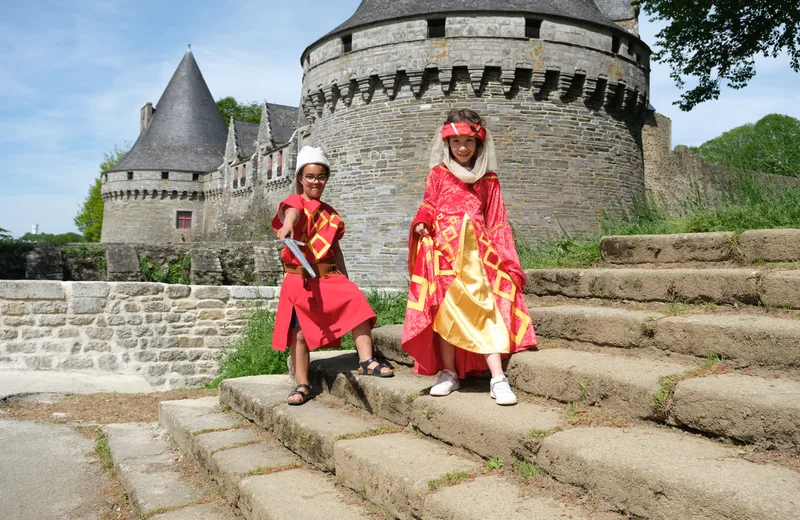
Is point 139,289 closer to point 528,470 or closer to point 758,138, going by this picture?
point 528,470

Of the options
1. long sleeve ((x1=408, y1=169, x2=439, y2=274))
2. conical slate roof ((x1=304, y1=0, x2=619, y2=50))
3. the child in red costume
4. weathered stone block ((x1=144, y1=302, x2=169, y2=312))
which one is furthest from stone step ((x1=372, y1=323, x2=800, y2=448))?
conical slate roof ((x1=304, y1=0, x2=619, y2=50))

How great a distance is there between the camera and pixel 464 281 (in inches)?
133

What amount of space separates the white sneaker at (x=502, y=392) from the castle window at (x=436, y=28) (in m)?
14.3

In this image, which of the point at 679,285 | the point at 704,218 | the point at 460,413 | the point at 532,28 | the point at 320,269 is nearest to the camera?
the point at 460,413

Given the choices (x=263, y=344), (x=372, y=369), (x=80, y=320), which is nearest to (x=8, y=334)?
(x=80, y=320)

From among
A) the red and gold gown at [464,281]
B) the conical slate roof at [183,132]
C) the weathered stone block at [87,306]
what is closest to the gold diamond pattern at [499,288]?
the red and gold gown at [464,281]

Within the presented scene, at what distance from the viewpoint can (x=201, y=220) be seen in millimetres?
43219

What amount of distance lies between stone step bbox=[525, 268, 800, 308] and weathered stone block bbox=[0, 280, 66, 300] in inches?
231

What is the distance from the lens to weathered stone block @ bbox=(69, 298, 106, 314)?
7.72m

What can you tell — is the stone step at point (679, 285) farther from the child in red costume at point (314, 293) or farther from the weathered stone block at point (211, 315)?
the weathered stone block at point (211, 315)

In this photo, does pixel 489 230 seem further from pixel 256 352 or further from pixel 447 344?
pixel 256 352

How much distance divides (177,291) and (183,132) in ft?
→ 127

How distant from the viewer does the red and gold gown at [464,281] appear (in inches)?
130

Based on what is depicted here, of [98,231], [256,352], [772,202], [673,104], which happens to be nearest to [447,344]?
[772,202]
